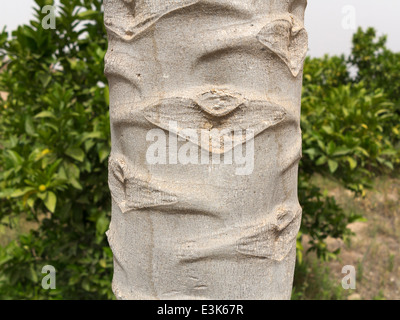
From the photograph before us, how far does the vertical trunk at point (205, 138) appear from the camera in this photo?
33.9 inches

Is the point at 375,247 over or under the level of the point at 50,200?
under

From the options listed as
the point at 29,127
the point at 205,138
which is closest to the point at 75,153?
the point at 29,127

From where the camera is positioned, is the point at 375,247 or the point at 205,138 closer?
the point at 205,138

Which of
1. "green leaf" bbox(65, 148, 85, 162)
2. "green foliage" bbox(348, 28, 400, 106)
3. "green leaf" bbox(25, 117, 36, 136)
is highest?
"green foliage" bbox(348, 28, 400, 106)

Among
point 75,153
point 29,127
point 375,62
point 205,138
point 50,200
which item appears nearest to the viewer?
point 205,138

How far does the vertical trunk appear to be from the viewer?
0.86 m

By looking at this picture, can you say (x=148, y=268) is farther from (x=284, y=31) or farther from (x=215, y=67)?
(x=284, y=31)

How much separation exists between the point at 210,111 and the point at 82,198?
62.4 inches

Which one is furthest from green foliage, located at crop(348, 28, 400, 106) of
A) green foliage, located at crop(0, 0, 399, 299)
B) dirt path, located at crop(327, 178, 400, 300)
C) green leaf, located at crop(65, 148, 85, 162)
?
green leaf, located at crop(65, 148, 85, 162)

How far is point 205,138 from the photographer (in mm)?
880

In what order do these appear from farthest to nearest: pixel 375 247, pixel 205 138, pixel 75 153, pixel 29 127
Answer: pixel 375 247 → pixel 29 127 → pixel 75 153 → pixel 205 138

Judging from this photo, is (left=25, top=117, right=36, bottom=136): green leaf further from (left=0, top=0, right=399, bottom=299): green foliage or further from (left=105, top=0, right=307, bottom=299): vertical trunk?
(left=105, top=0, right=307, bottom=299): vertical trunk

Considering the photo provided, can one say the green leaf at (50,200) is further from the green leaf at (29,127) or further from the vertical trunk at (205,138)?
the vertical trunk at (205,138)

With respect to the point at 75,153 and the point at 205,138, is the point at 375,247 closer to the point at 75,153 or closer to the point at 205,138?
the point at 75,153
